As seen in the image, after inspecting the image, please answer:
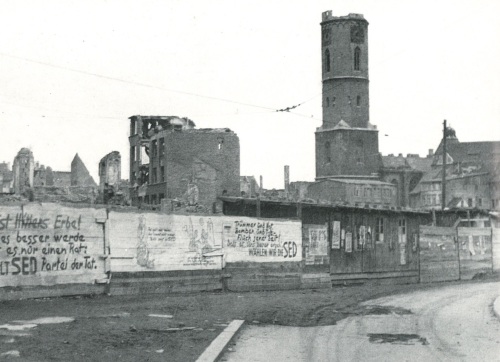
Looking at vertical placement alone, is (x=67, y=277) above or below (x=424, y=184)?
below

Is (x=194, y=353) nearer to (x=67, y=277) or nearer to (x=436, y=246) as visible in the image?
(x=67, y=277)

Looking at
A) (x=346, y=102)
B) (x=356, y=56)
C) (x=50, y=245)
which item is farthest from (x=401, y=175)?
(x=50, y=245)

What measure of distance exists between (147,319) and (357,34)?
362ft

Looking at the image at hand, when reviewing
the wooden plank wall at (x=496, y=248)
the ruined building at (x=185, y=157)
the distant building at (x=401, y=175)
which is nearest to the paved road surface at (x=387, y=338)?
the wooden plank wall at (x=496, y=248)

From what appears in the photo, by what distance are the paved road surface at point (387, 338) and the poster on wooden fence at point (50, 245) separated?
566 centimetres

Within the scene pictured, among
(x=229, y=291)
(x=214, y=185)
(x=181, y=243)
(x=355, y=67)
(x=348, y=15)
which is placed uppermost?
(x=348, y=15)

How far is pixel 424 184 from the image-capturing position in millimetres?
145000

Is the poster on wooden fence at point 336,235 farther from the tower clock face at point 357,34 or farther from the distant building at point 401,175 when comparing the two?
the distant building at point 401,175

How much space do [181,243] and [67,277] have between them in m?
4.08

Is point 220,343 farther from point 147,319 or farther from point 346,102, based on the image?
point 346,102

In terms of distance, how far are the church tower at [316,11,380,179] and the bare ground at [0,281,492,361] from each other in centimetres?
9904

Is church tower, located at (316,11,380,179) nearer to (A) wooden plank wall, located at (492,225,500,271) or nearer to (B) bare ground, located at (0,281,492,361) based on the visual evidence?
(A) wooden plank wall, located at (492,225,500,271)

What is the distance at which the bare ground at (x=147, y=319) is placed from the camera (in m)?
10.3

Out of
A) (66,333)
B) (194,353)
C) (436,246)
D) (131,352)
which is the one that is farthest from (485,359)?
(436,246)
